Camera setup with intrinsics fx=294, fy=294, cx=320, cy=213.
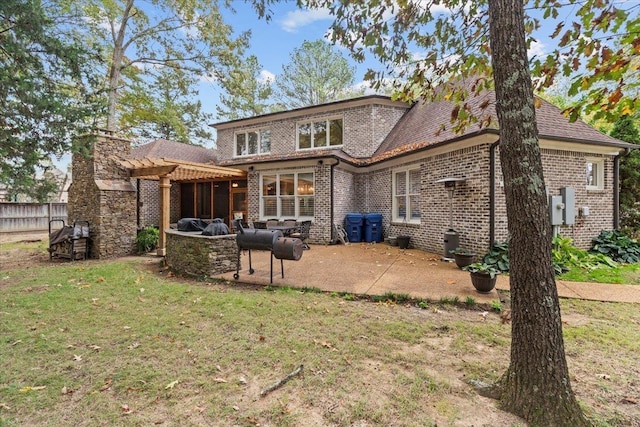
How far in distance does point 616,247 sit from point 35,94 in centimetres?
1432

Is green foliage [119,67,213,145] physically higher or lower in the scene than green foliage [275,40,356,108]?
lower

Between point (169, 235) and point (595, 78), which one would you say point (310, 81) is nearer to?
point (169, 235)

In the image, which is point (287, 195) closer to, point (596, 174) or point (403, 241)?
point (403, 241)

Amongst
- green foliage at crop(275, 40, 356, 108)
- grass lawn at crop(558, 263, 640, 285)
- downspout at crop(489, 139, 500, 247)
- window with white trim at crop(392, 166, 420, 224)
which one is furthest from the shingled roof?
green foliage at crop(275, 40, 356, 108)

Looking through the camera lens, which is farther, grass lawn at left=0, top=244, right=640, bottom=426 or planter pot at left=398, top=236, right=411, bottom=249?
planter pot at left=398, top=236, right=411, bottom=249

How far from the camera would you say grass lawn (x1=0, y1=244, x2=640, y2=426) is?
89.0 inches

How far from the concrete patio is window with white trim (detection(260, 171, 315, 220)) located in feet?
11.3

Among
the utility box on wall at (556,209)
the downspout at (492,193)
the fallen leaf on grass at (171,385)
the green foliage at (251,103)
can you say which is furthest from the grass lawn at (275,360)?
the green foliage at (251,103)

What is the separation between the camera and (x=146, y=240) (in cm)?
1021

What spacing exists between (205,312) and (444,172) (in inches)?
288

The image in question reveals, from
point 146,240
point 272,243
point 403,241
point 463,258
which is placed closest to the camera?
point 272,243

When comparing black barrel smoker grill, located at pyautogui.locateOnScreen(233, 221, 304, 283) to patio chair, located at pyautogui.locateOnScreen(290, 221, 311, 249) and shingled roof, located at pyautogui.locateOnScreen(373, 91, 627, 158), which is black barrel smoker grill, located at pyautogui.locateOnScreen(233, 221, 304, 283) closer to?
shingled roof, located at pyautogui.locateOnScreen(373, 91, 627, 158)

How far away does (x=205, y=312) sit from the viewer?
4.43 meters

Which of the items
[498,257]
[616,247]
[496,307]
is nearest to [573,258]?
[498,257]
